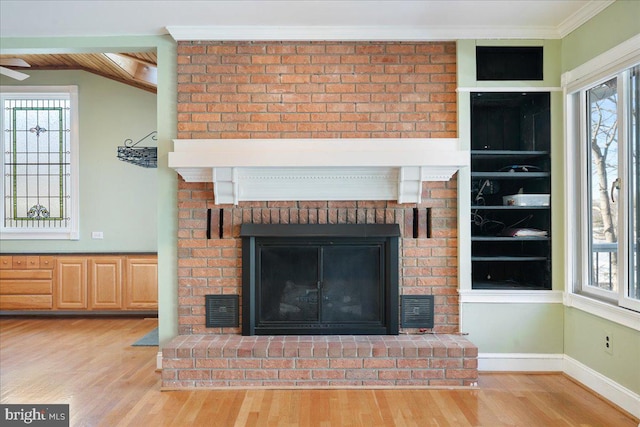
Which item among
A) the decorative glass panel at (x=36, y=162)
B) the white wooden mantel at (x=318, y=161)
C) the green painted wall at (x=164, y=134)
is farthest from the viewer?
the decorative glass panel at (x=36, y=162)

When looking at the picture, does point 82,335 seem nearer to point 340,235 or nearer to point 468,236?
point 340,235

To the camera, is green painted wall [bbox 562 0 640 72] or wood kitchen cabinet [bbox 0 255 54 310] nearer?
green painted wall [bbox 562 0 640 72]

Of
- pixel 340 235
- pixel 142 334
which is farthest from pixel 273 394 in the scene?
pixel 142 334

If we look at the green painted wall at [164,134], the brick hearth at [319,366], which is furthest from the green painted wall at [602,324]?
the green painted wall at [164,134]

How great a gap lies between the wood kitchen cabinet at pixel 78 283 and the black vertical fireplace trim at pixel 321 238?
2352mm

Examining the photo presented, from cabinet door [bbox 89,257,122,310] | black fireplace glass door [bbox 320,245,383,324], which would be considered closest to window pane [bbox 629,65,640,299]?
black fireplace glass door [bbox 320,245,383,324]

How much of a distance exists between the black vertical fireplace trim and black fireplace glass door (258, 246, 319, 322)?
0.10m

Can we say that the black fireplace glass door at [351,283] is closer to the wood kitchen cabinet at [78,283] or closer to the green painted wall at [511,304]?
the green painted wall at [511,304]

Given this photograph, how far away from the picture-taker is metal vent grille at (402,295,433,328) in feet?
11.2

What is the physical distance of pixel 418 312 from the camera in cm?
340

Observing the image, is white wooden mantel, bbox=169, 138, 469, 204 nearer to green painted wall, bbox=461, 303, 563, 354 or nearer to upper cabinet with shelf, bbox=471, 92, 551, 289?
upper cabinet with shelf, bbox=471, 92, 551, 289

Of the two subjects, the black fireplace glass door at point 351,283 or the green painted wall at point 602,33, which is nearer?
the green painted wall at point 602,33

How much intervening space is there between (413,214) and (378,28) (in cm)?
143

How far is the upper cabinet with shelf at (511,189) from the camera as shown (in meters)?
3.40
